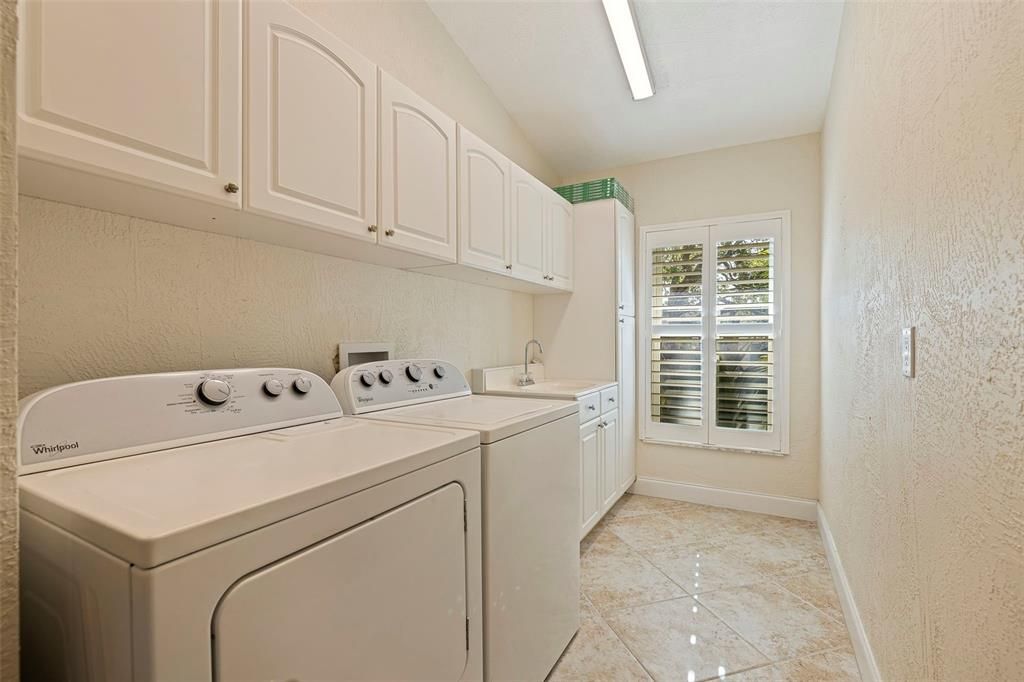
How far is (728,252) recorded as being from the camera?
3.38m

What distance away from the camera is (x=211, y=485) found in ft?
2.70

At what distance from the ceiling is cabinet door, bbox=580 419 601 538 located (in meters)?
2.03

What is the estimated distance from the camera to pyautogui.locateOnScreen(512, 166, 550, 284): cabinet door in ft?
8.31

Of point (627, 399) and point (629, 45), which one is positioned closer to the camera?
point (629, 45)

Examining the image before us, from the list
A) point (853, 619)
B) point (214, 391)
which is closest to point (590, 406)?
point (853, 619)

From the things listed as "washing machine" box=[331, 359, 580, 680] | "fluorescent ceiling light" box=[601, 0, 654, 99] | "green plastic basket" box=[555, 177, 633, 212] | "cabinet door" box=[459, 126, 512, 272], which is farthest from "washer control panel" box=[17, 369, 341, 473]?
"green plastic basket" box=[555, 177, 633, 212]

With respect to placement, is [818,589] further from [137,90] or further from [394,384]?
[137,90]

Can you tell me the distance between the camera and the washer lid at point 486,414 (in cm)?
139

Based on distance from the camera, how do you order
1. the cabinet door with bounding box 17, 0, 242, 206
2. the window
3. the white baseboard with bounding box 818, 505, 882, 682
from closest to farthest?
the cabinet door with bounding box 17, 0, 242, 206 < the white baseboard with bounding box 818, 505, 882, 682 < the window

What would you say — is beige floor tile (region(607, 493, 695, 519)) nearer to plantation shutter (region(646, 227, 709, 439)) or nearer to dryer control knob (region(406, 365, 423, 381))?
plantation shutter (region(646, 227, 709, 439))

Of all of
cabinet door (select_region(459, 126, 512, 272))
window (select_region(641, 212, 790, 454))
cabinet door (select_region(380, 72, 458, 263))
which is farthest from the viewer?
window (select_region(641, 212, 790, 454))

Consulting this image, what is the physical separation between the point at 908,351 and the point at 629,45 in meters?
1.99

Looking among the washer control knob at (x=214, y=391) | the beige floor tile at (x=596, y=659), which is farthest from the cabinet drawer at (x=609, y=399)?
the washer control knob at (x=214, y=391)

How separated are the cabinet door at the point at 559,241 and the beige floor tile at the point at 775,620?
1942mm
